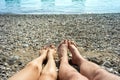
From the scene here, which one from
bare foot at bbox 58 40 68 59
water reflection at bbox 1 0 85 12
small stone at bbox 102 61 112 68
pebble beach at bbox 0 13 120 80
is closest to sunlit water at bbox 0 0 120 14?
water reflection at bbox 1 0 85 12

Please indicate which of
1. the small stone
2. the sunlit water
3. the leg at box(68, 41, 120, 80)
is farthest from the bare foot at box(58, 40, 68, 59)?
the sunlit water

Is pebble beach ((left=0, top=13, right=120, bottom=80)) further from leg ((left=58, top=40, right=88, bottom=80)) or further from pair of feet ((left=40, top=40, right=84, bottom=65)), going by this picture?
leg ((left=58, top=40, right=88, bottom=80))

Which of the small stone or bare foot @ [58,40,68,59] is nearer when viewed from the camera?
the small stone

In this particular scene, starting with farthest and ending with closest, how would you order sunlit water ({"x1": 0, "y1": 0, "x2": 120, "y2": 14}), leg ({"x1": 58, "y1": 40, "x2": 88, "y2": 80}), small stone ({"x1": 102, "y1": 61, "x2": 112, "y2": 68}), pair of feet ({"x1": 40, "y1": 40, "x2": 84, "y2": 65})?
sunlit water ({"x1": 0, "y1": 0, "x2": 120, "y2": 14}) → small stone ({"x1": 102, "y1": 61, "x2": 112, "y2": 68}) → pair of feet ({"x1": 40, "y1": 40, "x2": 84, "y2": 65}) → leg ({"x1": 58, "y1": 40, "x2": 88, "y2": 80})

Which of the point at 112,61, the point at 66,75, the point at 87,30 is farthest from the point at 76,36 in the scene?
the point at 66,75

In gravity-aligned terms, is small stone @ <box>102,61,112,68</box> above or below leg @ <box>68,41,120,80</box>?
below

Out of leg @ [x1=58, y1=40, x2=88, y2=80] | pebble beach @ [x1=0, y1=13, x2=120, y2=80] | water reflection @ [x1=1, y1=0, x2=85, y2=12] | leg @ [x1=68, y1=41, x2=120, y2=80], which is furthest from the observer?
water reflection @ [x1=1, y1=0, x2=85, y2=12]

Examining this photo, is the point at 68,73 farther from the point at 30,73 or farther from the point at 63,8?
the point at 63,8

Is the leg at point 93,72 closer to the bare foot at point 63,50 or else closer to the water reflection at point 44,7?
the bare foot at point 63,50

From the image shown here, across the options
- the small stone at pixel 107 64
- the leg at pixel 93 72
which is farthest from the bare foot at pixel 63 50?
the small stone at pixel 107 64

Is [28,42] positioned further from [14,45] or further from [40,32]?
[40,32]

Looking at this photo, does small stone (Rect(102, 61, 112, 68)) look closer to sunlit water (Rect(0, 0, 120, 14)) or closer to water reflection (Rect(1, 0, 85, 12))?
sunlit water (Rect(0, 0, 120, 14))

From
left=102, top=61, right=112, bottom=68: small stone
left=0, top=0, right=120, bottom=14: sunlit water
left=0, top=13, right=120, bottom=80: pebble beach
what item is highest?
left=0, top=0, right=120, bottom=14: sunlit water

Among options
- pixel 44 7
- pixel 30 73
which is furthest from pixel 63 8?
pixel 30 73
